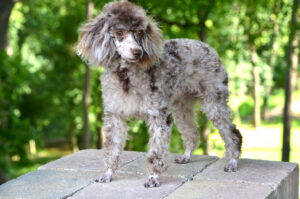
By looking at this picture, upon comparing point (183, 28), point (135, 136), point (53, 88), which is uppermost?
point (183, 28)

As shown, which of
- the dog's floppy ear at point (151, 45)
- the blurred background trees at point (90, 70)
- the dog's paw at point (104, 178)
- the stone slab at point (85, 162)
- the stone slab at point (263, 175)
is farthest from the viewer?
the blurred background trees at point (90, 70)

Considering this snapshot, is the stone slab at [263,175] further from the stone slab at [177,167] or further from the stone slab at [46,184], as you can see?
the stone slab at [46,184]

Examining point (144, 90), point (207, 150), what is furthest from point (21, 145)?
point (207, 150)

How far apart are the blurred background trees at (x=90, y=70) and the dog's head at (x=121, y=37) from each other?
1412mm

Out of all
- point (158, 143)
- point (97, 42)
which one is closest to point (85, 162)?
point (158, 143)

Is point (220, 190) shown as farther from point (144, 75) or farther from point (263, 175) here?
point (144, 75)

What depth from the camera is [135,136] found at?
11.7 m

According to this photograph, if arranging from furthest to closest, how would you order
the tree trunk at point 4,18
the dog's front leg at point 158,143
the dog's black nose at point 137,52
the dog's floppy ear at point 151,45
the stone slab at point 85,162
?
the tree trunk at point 4,18
the stone slab at point 85,162
the dog's front leg at point 158,143
the dog's floppy ear at point 151,45
the dog's black nose at point 137,52

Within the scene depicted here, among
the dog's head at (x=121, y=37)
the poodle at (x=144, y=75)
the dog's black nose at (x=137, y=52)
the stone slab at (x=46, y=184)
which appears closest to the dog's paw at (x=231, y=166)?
the poodle at (x=144, y=75)

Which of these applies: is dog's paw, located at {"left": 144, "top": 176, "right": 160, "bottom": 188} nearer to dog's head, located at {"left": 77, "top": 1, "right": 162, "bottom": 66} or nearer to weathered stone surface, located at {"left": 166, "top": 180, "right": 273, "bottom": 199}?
weathered stone surface, located at {"left": 166, "top": 180, "right": 273, "bottom": 199}

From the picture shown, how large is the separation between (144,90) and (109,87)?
0.35 meters

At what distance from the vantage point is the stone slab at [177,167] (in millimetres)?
4695

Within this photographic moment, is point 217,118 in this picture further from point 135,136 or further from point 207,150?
point 135,136

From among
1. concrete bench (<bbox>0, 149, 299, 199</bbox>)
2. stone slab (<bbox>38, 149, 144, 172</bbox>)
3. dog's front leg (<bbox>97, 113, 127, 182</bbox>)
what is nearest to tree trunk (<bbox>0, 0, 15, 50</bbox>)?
stone slab (<bbox>38, 149, 144, 172</bbox>)
